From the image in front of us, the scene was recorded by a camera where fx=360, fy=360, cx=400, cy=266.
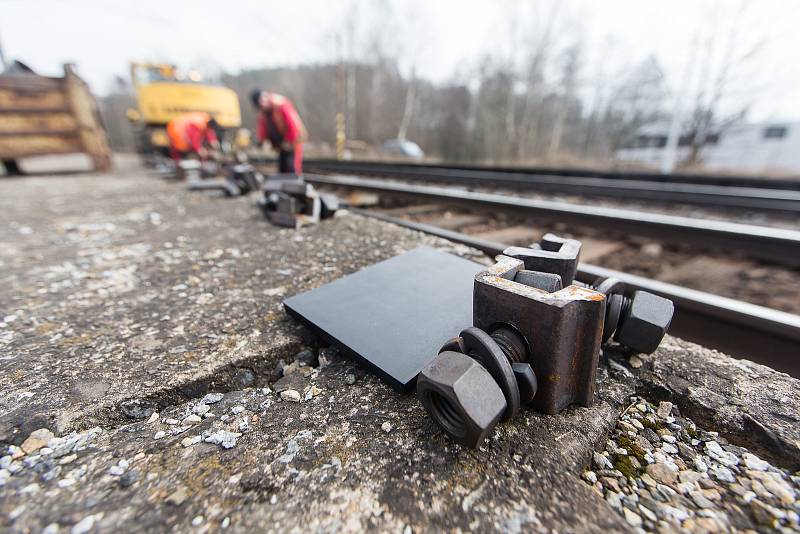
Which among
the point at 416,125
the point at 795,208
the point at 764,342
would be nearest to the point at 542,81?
the point at 416,125

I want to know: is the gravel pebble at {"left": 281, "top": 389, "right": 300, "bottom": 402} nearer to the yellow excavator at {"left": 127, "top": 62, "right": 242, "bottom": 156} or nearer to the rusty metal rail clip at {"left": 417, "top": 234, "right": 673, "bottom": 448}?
the rusty metal rail clip at {"left": 417, "top": 234, "right": 673, "bottom": 448}

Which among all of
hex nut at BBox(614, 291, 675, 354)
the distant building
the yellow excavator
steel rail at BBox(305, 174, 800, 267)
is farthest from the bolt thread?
the distant building

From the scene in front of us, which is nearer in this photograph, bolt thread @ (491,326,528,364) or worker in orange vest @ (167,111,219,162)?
bolt thread @ (491,326,528,364)

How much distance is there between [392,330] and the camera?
1.09 m

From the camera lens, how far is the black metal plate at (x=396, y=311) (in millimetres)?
984

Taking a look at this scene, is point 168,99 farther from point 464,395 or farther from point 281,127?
point 464,395

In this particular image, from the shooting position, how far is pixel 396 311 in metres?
1.19

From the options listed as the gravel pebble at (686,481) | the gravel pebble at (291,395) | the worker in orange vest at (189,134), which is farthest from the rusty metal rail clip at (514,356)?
the worker in orange vest at (189,134)

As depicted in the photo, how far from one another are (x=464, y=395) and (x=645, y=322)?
644mm

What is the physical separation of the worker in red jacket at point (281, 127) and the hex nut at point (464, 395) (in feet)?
18.8

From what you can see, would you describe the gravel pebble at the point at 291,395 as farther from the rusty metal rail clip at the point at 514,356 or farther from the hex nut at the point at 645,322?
the hex nut at the point at 645,322

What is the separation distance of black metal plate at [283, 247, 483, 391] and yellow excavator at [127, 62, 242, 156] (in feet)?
39.8

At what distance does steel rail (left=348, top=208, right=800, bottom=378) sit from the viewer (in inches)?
49.5

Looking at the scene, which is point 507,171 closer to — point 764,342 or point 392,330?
point 764,342
